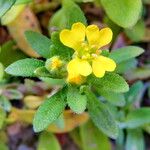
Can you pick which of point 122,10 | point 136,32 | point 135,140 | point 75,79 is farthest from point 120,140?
point 75,79

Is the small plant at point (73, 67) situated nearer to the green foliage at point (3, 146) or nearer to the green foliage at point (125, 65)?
the green foliage at point (125, 65)

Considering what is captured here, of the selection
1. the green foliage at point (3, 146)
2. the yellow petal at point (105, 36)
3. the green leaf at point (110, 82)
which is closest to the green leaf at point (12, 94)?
the green foliage at point (3, 146)

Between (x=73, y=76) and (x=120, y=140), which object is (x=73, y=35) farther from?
(x=120, y=140)

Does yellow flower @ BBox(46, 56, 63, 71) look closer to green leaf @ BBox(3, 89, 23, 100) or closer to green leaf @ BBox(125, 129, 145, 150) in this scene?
green leaf @ BBox(3, 89, 23, 100)

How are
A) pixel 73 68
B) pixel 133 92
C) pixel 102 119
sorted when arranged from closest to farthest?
pixel 73 68, pixel 102 119, pixel 133 92

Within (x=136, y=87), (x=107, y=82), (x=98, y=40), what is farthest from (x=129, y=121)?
(x=98, y=40)

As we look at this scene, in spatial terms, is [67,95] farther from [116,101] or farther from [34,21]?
[34,21]

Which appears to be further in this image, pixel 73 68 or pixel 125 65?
pixel 125 65

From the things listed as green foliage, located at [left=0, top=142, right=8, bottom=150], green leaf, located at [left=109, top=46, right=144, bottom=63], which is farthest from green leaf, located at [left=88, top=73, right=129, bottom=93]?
green foliage, located at [left=0, top=142, right=8, bottom=150]
